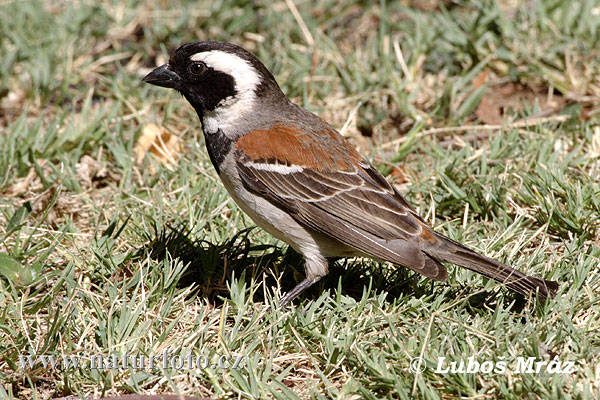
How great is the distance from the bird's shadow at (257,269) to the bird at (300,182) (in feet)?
0.88

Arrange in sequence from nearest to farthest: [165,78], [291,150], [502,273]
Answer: [502,273]
[291,150]
[165,78]

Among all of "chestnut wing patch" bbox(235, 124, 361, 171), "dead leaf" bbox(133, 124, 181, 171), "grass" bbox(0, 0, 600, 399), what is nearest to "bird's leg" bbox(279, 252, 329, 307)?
"grass" bbox(0, 0, 600, 399)

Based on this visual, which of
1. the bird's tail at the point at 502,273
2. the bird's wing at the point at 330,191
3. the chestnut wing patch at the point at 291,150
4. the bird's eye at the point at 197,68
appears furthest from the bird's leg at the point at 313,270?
the bird's eye at the point at 197,68

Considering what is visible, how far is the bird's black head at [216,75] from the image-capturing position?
509 cm

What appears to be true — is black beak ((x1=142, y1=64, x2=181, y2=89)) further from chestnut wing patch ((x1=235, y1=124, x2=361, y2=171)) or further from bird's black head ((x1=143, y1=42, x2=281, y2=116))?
chestnut wing patch ((x1=235, y1=124, x2=361, y2=171))

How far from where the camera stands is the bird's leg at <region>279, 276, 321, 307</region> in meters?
4.73

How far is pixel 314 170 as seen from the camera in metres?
4.88

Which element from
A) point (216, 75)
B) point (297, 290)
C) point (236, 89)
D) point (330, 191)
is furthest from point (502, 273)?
point (216, 75)

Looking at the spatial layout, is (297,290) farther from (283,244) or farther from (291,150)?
(291,150)

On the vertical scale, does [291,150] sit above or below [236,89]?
below

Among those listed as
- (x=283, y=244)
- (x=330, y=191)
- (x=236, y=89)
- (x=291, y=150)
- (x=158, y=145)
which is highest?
(x=236, y=89)

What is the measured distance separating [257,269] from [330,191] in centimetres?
76

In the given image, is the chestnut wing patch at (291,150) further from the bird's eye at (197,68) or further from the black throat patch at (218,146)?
the bird's eye at (197,68)

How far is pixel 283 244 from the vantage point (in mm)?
5543
